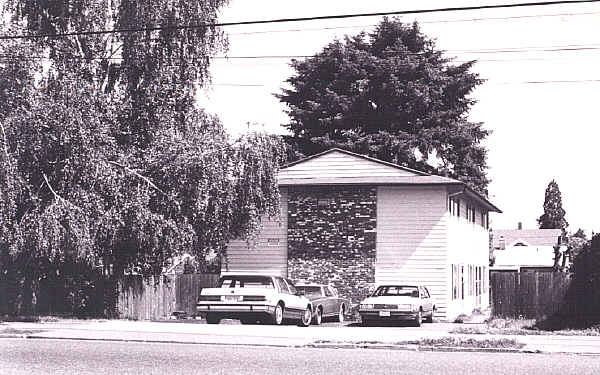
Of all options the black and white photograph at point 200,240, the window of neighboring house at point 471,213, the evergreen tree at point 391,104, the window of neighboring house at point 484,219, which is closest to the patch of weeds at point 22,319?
the black and white photograph at point 200,240

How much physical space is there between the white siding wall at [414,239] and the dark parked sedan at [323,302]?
3.19 metres

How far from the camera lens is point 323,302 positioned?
2927 centimetres

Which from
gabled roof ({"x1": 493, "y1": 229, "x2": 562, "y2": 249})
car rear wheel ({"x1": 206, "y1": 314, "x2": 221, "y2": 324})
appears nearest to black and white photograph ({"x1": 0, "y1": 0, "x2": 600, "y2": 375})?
car rear wheel ({"x1": 206, "y1": 314, "x2": 221, "y2": 324})

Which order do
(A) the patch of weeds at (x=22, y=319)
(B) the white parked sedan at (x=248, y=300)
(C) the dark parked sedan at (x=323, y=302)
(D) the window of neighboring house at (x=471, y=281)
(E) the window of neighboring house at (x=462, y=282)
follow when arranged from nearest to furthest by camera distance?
(B) the white parked sedan at (x=248, y=300), (A) the patch of weeds at (x=22, y=319), (C) the dark parked sedan at (x=323, y=302), (E) the window of neighboring house at (x=462, y=282), (D) the window of neighboring house at (x=471, y=281)

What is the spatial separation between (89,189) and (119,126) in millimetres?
3020

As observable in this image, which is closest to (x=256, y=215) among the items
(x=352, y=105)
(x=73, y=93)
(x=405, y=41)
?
(x=73, y=93)

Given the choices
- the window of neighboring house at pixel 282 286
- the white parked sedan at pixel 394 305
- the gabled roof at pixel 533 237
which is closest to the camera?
the window of neighboring house at pixel 282 286

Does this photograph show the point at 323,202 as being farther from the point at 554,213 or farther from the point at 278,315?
the point at 554,213

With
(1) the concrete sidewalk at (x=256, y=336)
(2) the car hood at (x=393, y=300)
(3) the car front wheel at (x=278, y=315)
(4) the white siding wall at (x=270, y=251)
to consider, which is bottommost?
(1) the concrete sidewalk at (x=256, y=336)

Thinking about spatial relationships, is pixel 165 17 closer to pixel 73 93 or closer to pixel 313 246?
pixel 73 93

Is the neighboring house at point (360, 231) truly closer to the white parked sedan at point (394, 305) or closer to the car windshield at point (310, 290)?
the white parked sedan at point (394, 305)

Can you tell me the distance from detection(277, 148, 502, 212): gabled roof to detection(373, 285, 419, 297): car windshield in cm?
560

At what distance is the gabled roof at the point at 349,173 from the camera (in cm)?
3481

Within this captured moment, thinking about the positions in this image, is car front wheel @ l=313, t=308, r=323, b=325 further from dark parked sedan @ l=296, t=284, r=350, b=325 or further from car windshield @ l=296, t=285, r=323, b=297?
car windshield @ l=296, t=285, r=323, b=297
